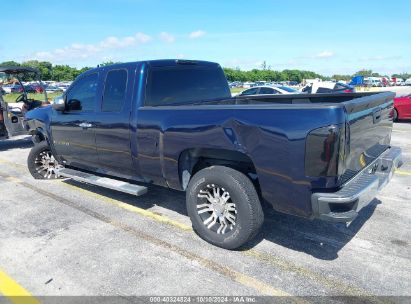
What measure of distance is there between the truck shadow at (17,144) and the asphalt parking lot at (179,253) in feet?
18.7

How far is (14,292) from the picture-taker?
307cm

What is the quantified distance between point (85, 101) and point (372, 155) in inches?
153

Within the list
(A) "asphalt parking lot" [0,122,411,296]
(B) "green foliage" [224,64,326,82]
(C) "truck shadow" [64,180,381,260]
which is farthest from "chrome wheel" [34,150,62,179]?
(B) "green foliage" [224,64,326,82]

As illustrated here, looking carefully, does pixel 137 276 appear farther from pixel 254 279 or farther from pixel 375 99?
pixel 375 99

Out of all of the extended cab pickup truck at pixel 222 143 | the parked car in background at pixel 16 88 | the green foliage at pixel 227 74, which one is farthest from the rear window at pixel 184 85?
the green foliage at pixel 227 74

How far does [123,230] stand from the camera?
423 centimetres

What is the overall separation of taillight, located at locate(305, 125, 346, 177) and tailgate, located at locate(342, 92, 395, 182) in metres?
0.14

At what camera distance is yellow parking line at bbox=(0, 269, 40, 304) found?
2.94 meters

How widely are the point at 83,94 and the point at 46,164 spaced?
2.05m

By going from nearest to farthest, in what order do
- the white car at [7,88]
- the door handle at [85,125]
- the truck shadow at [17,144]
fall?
the door handle at [85,125] < the truck shadow at [17,144] < the white car at [7,88]

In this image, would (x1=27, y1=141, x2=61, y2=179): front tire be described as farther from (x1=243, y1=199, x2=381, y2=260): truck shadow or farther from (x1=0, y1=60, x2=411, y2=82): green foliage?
(x1=0, y1=60, x2=411, y2=82): green foliage

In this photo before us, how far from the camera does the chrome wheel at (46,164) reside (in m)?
6.51

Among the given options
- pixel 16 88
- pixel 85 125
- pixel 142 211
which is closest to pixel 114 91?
pixel 85 125

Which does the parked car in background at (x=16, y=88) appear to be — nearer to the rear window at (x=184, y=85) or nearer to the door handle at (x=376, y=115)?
the rear window at (x=184, y=85)
